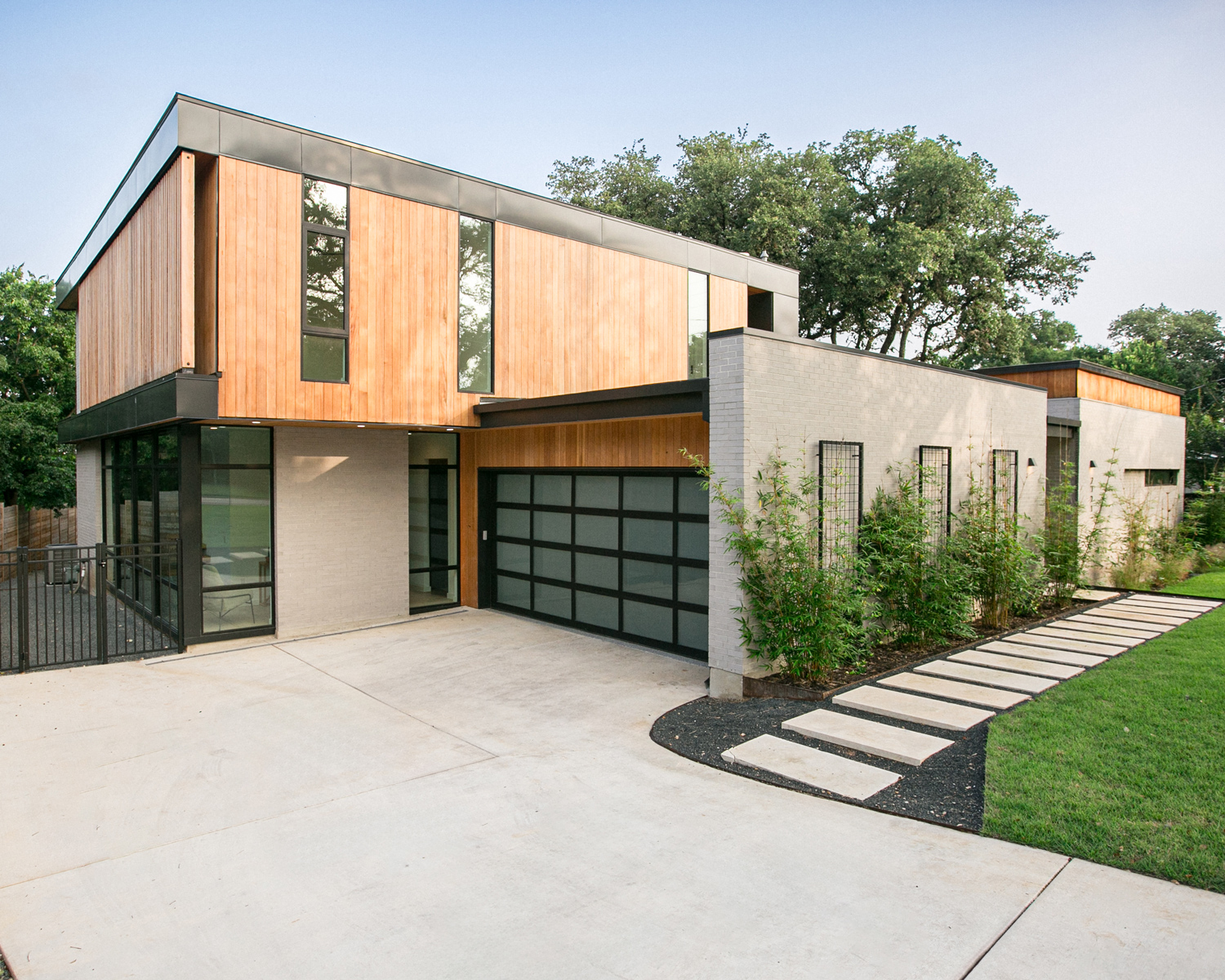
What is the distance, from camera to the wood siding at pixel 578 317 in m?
10.7

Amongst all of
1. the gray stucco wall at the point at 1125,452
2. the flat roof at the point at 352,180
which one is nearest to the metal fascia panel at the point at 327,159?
the flat roof at the point at 352,180

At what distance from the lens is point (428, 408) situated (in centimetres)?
983

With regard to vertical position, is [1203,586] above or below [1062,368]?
below

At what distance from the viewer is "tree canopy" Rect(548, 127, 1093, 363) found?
2333cm

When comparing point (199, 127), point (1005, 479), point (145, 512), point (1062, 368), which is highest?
point (199, 127)

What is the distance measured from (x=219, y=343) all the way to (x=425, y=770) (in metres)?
5.54

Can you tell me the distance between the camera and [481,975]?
121 inches

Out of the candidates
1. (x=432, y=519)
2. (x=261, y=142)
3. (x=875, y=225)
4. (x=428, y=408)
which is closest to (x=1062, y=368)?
(x=428, y=408)

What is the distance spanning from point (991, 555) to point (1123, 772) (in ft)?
16.0

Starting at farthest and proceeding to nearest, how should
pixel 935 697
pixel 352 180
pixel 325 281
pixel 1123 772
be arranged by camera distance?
pixel 352 180
pixel 325 281
pixel 935 697
pixel 1123 772

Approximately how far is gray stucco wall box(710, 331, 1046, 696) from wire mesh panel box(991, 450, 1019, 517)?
32cm

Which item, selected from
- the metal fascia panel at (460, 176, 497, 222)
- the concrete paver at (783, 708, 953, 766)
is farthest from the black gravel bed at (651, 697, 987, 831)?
the metal fascia panel at (460, 176, 497, 222)

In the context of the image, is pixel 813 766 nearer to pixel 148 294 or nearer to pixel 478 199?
pixel 478 199

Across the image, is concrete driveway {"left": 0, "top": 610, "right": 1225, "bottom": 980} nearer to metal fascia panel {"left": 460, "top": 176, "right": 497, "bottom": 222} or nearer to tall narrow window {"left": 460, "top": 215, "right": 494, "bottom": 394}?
tall narrow window {"left": 460, "top": 215, "right": 494, "bottom": 394}
